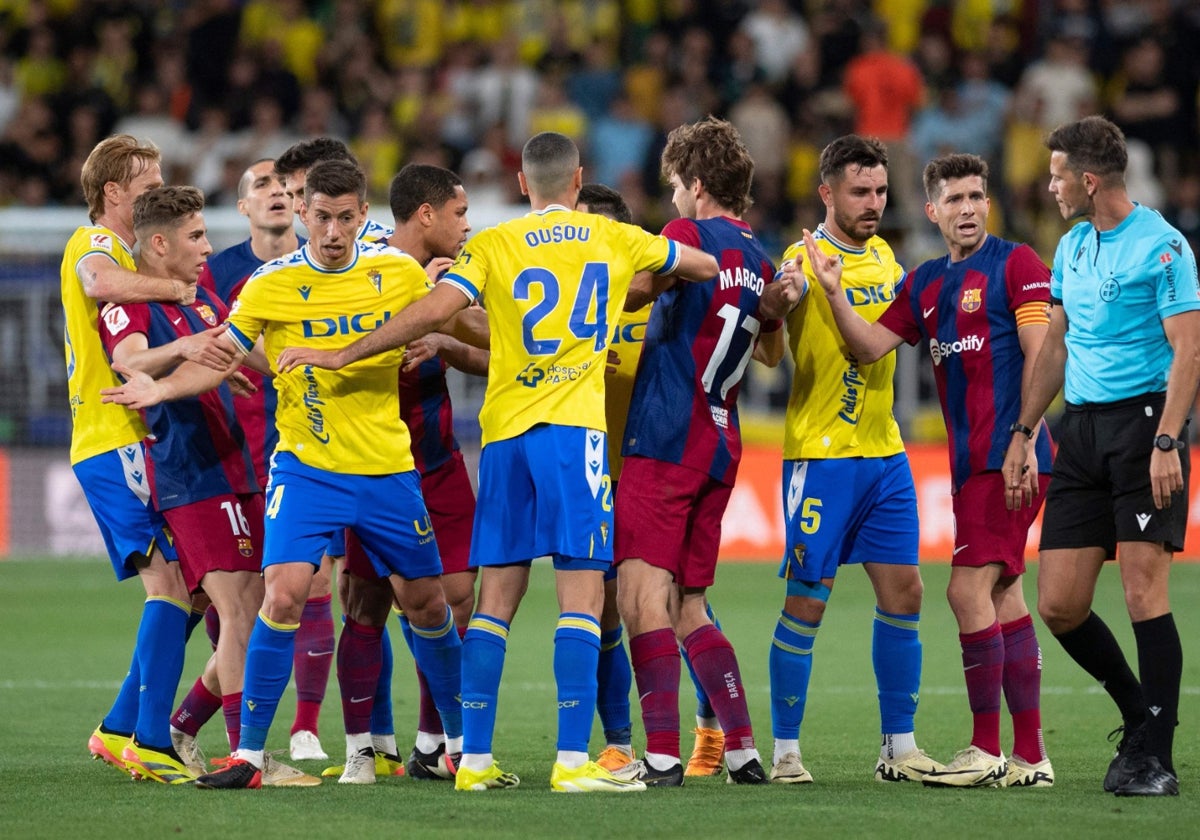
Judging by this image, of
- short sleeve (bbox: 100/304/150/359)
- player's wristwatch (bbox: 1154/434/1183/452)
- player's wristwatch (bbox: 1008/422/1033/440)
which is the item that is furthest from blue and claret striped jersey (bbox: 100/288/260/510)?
player's wristwatch (bbox: 1154/434/1183/452)

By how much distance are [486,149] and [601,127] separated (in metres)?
1.39

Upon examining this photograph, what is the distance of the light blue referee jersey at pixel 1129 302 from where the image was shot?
6.46 meters

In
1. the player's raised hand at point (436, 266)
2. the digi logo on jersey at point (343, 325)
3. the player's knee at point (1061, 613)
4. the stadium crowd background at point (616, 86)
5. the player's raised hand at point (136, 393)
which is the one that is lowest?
the player's knee at point (1061, 613)

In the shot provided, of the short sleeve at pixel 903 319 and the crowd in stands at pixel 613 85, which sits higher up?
the crowd in stands at pixel 613 85

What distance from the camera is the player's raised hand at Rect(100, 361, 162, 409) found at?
6609 mm

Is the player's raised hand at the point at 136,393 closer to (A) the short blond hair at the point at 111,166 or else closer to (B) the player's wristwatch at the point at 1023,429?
(A) the short blond hair at the point at 111,166

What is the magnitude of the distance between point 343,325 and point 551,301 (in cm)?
83

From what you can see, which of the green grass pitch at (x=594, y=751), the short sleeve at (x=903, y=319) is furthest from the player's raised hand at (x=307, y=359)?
the short sleeve at (x=903, y=319)

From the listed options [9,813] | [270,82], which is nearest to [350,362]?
[9,813]

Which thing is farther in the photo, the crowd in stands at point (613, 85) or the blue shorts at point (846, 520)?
the crowd in stands at point (613, 85)

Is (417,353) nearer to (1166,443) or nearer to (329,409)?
(329,409)

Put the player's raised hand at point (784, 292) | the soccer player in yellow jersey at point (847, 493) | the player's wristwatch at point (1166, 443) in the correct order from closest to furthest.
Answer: the player's wristwatch at point (1166, 443), the player's raised hand at point (784, 292), the soccer player in yellow jersey at point (847, 493)

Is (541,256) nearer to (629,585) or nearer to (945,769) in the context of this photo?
(629,585)

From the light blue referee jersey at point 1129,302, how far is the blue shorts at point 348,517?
8.73ft
